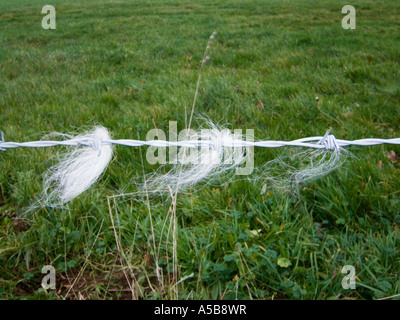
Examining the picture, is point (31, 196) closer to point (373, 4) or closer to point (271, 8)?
point (271, 8)

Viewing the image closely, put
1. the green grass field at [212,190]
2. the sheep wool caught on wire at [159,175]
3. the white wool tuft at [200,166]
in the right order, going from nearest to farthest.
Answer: the green grass field at [212,190] → the sheep wool caught on wire at [159,175] → the white wool tuft at [200,166]

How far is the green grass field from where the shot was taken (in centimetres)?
177

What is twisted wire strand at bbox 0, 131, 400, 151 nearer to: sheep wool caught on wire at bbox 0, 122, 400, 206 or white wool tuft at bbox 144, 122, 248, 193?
sheep wool caught on wire at bbox 0, 122, 400, 206

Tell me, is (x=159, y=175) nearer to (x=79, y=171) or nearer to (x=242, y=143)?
(x=79, y=171)

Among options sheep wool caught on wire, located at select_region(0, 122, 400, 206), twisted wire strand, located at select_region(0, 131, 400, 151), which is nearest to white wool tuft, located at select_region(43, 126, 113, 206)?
sheep wool caught on wire, located at select_region(0, 122, 400, 206)

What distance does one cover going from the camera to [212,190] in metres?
2.33

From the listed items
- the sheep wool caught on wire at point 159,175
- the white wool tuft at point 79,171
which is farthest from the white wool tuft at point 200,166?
the white wool tuft at point 79,171

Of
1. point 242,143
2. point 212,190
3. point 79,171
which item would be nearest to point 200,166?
point 212,190

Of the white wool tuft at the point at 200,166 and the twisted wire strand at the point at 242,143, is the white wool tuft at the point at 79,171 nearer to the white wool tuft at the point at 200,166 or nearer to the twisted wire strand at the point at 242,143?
the twisted wire strand at the point at 242,143

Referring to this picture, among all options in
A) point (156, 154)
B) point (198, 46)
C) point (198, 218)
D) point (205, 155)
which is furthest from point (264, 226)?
point (198, 46)

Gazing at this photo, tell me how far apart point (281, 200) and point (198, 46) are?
16.8ft

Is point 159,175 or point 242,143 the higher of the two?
point 242,143

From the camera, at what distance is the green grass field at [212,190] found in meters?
1.77

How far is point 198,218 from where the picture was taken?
218 cm
